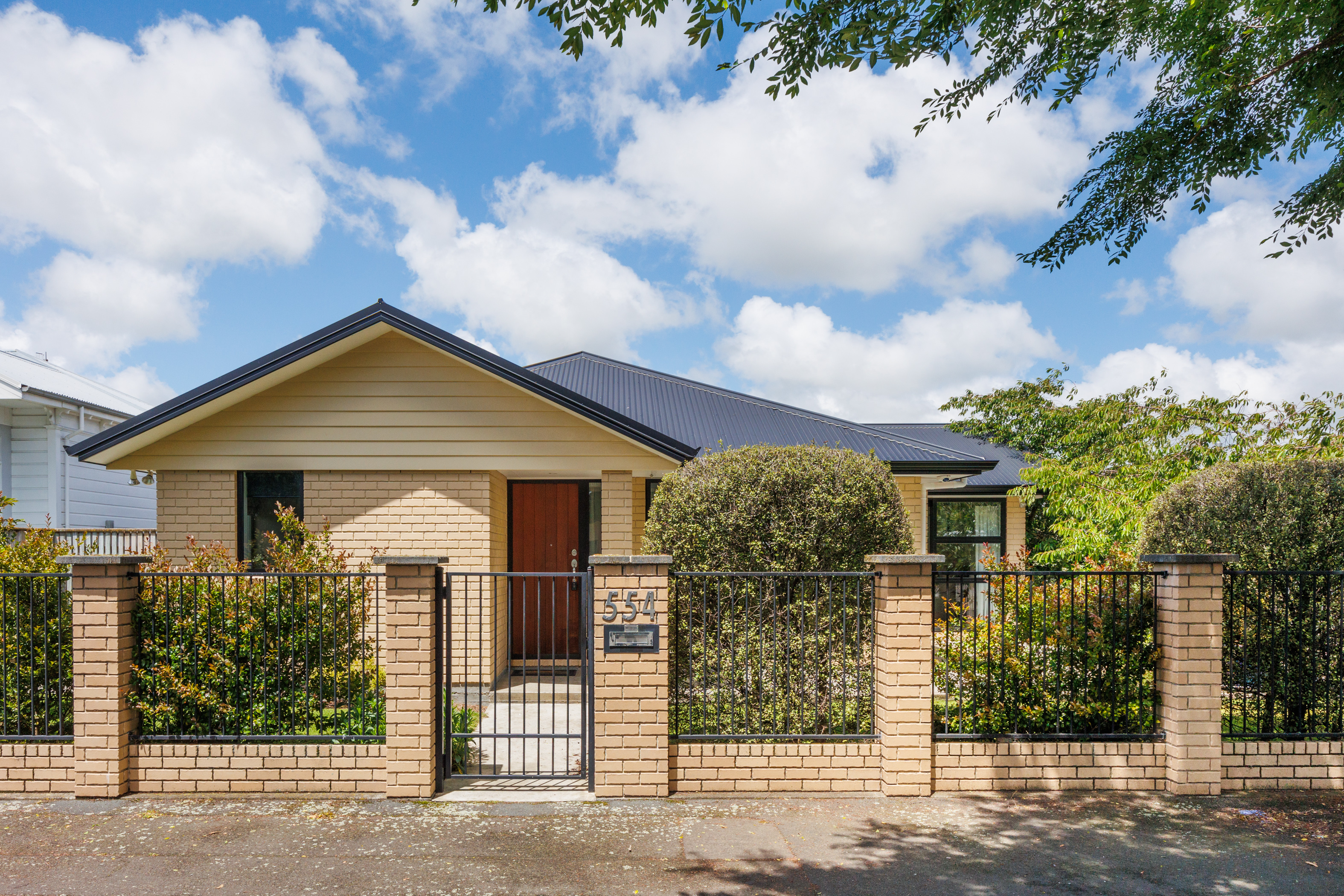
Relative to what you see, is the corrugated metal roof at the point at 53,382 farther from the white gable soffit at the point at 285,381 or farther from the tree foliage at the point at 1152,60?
the tree foliage at the point at 1152,60

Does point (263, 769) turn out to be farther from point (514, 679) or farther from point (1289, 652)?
point (1289, 652)

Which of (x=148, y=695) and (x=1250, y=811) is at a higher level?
(x=148, y=695)

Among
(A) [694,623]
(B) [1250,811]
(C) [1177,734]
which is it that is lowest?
(B) [1250,811]

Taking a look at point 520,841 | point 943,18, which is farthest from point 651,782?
point 943,18

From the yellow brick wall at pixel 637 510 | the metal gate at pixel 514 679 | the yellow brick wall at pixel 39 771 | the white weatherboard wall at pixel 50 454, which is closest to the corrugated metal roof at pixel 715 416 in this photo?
the yellow brick wall at pixel 637 510

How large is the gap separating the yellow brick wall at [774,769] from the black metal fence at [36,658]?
4.66 m

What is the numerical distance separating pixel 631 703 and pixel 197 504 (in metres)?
6.67

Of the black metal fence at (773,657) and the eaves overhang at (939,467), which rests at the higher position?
the eaves overhang at (939,467)

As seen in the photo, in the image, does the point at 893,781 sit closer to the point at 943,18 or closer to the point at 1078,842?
the point at 1078,842

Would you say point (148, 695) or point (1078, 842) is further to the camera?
point (148, 695)

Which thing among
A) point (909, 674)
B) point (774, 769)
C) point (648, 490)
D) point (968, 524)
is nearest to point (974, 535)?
point (968, 524)

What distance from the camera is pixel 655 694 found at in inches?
224

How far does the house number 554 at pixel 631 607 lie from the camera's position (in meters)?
5.70

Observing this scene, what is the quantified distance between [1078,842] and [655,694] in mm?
2939
